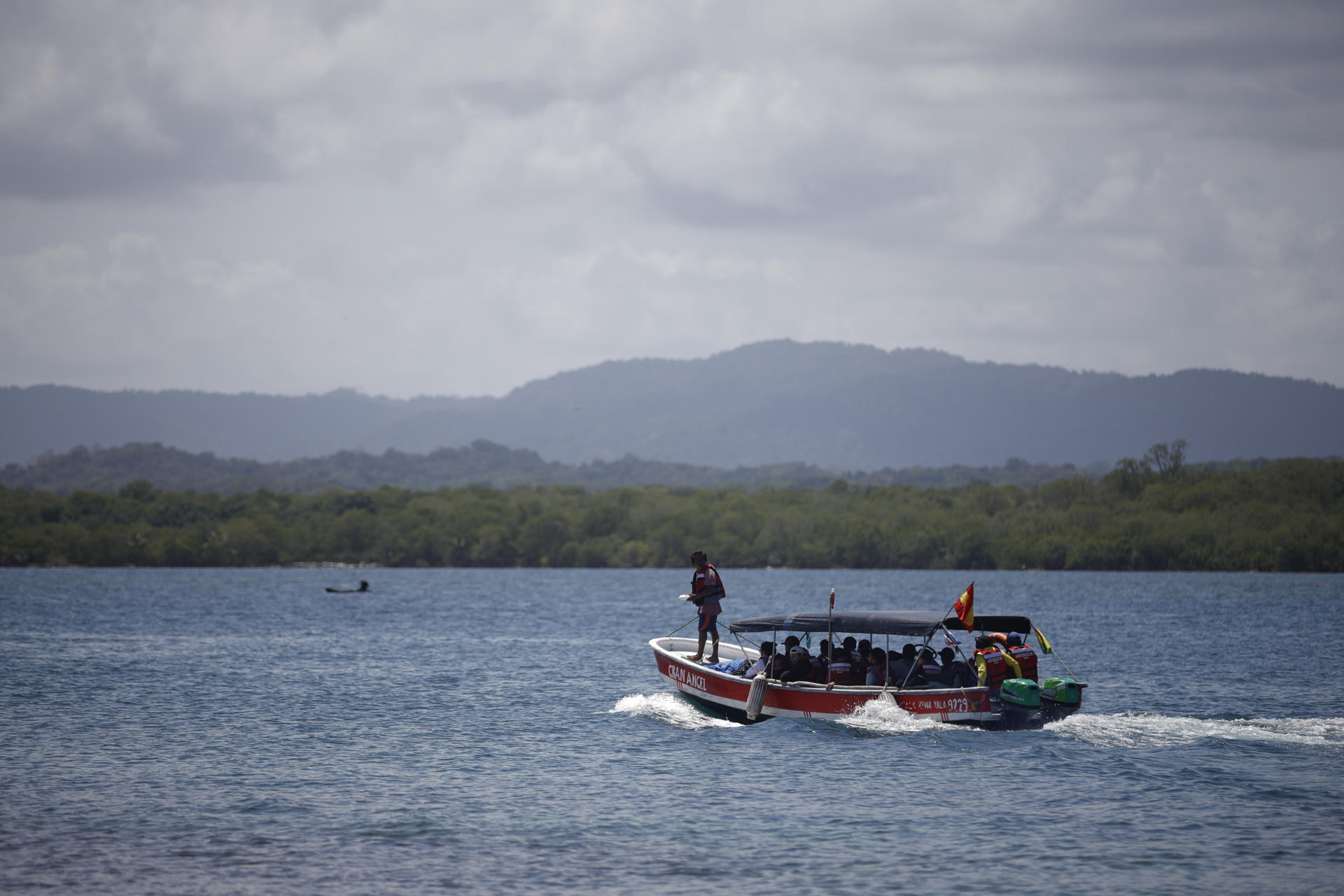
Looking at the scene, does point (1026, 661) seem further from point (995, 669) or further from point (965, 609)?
point (965, 609)

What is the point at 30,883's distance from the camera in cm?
1734

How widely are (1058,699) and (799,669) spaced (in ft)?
18.5

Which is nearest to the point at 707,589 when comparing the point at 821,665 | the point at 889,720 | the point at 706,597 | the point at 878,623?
the point at 706,597

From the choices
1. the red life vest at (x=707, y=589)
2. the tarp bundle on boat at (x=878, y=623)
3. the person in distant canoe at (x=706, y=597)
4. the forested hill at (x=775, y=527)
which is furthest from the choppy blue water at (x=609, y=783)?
the forested hill at (x=775, y=527)

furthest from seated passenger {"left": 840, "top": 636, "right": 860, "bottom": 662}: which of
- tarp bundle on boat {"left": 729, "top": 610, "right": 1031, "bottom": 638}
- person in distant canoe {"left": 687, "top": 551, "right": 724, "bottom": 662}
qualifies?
person in distant canoe {"left": 687, "top": 551, "right": 724, "bottom": 662}

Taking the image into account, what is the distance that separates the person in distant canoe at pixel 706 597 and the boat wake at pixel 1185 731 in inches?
312

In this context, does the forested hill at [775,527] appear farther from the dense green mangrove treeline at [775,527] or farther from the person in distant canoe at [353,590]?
the person in distant canoe at [353,590]

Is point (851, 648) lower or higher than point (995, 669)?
higher

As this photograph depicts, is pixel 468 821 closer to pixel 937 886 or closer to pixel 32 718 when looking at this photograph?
pixel 937 886

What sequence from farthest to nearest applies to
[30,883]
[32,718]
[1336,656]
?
[1336,656] < [32,718] < [30,883]

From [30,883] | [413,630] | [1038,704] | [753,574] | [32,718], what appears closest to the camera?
[30,883]

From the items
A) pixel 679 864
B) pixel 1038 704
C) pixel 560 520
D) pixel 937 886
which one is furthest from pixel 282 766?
pixel 560 520

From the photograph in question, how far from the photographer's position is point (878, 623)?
28.2 meters

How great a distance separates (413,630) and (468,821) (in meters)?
45.5
